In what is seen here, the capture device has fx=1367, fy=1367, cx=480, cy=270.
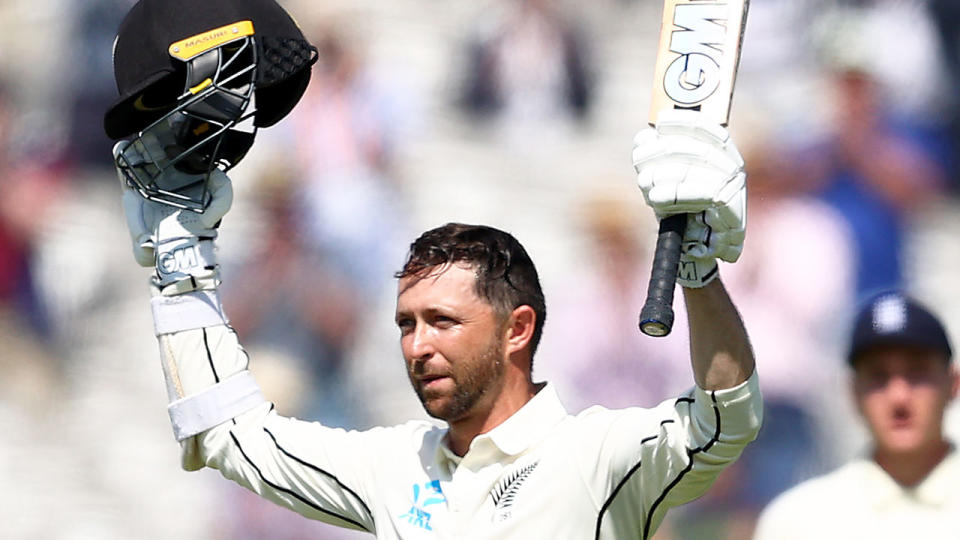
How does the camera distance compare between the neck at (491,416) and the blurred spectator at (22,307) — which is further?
the blurred spectator at (22,307)

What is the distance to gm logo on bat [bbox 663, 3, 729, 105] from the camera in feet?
5.87

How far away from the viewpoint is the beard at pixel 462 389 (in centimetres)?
222

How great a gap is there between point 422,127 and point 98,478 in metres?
1.45

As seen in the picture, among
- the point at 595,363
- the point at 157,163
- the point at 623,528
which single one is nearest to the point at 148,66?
the point at 157,163

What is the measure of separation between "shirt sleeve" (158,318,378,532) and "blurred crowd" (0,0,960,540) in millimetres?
1443

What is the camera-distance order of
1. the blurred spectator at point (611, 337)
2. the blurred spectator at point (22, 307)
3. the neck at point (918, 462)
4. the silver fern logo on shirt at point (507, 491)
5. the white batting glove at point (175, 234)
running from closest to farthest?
the silver fern logo on shirt at point (507, 491)
the white batting glove at point (175, 234)
the neck at point (918, 462)
the blurred spectator at point (611, 337)
the blurred spectator at point (22, 307)

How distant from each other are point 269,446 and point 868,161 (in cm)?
202

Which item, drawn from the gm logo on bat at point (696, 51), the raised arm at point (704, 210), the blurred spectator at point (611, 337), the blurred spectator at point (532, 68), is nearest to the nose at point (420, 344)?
the raised arm at point (704, 210)

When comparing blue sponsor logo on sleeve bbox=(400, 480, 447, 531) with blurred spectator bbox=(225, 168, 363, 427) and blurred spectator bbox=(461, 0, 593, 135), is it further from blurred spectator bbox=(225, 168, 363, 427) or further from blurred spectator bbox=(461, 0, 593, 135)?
blurred spectator bbox=(461, 0, 593, 135)

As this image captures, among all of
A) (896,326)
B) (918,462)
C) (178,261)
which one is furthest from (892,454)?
(178,261)

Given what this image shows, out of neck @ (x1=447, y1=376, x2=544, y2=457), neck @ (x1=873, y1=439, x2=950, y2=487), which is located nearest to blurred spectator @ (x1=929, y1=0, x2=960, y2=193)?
neck @ (x1=873, y1=439, x2=950, y2=487)

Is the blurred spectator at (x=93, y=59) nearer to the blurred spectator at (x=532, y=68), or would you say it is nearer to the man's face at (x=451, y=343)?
the blurred spectator at (x=532, y=68)

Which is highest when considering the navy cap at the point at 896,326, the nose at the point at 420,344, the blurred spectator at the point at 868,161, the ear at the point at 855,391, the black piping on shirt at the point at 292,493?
the blurred spectator at the point at 868,161

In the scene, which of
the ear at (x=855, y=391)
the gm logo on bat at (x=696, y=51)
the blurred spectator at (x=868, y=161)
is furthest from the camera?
the blurred spectator at (x=868, y=161)
